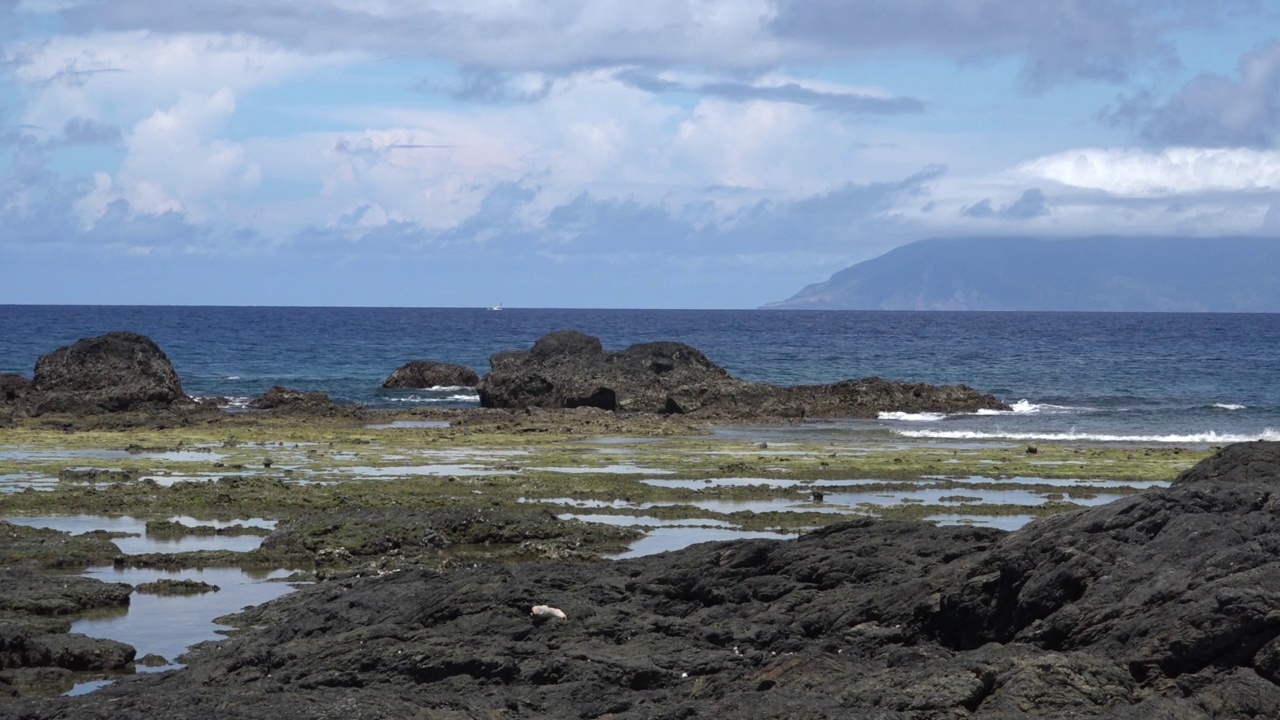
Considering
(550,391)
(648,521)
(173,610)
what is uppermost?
(550,391)

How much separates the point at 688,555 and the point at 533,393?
154 ft

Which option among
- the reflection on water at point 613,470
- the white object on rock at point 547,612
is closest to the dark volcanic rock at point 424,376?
the reflection on water at point 613,470

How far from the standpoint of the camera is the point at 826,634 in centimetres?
1352

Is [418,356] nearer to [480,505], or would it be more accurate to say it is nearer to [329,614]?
[480,505]

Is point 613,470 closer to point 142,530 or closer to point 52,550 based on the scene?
point 142,530

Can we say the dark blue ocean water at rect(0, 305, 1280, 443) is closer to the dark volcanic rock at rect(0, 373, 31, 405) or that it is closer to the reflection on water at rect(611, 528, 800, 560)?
the dark volcanic rock at rect(0, 373, 31, 405)

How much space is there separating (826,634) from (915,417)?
48420mm

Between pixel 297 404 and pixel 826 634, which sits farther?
pixel 297 404

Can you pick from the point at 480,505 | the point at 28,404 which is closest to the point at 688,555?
the point at 480,505

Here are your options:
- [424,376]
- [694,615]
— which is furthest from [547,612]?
[424,376]

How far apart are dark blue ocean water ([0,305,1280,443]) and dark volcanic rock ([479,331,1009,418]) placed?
10.0 ft

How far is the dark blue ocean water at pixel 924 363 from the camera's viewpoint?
197 feet

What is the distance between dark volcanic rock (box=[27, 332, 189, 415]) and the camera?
2170 inches

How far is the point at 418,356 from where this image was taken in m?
117
